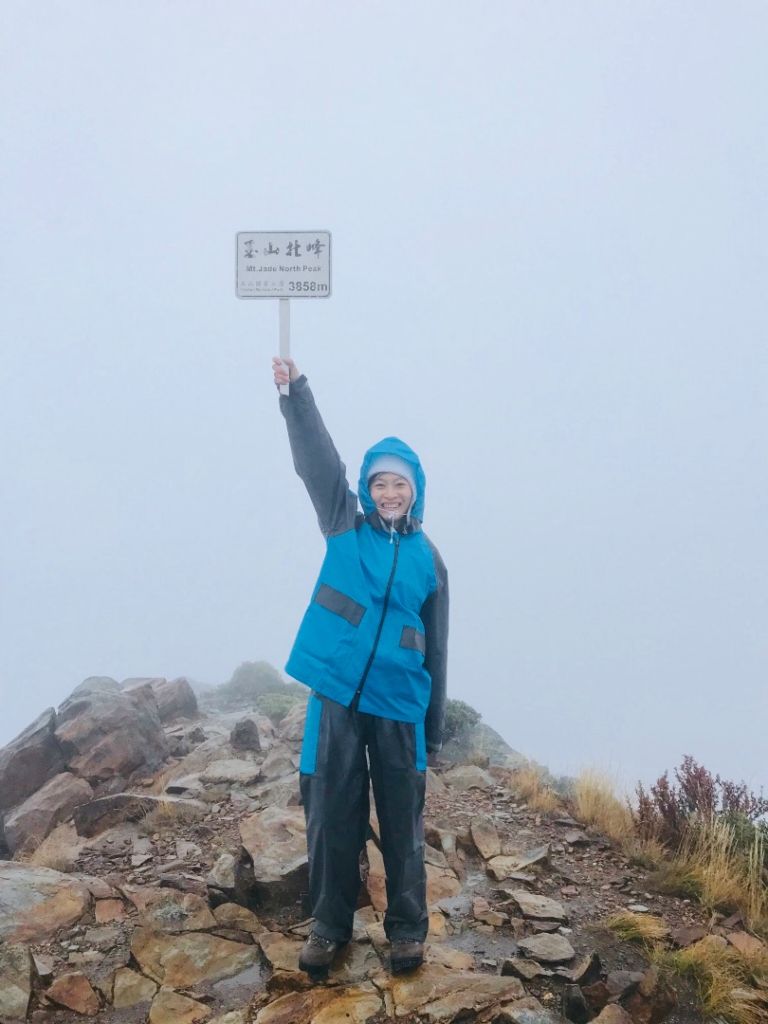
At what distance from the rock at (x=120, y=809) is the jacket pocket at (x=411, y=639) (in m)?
4.05

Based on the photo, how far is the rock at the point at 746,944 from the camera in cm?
438

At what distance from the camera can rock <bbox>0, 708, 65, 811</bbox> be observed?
28.0 ft

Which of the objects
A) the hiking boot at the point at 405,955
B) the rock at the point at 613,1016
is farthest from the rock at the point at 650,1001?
the hiking boot at the point at 405,955

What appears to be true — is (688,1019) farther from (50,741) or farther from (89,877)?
(50,741)

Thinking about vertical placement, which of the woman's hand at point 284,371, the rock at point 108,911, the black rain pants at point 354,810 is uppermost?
the woman's hand at point 284,371

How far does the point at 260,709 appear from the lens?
13750 millimetres

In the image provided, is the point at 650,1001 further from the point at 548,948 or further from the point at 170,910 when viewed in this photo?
the point at 170,910

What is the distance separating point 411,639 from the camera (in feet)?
13.4

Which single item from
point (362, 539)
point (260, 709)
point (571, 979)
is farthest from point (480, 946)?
point (260, 709)

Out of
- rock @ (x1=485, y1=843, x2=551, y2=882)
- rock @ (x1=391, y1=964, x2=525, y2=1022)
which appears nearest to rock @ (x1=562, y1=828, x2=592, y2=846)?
rock @ (x1=485, y1=843, x2=551, y2=882)

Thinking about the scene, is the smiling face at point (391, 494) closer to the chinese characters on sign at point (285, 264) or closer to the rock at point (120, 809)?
the chinese characters on sign at point (285, 264)

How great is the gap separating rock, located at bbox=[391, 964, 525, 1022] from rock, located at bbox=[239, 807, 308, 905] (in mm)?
1218

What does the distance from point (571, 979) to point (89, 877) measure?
3.60 metres

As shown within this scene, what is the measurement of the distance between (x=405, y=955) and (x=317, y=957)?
46cm
